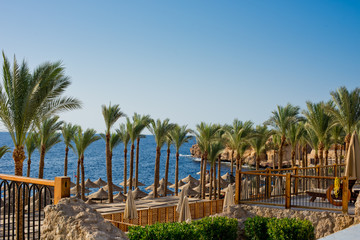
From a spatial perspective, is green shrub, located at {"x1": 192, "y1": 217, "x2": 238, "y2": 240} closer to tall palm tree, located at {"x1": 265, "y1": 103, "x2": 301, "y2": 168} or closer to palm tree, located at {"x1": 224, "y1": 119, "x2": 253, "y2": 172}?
tall palm tree, located at {"x1": 265, "y1": 103, "x2": 301, "y2": 168}

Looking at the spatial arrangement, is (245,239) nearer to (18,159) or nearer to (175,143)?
(18,159)

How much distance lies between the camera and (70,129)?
3534 centimetres

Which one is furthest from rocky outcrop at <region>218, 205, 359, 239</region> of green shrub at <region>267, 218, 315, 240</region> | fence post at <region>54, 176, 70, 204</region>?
fence post at <region>54, 176, 70, 204</region>

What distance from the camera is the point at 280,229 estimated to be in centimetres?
1116

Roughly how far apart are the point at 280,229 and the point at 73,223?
7520mm

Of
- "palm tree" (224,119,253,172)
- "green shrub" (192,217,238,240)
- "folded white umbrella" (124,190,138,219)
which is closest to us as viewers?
"green shrub" (192,217,238,240)

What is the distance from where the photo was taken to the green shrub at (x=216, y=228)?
11.5 m

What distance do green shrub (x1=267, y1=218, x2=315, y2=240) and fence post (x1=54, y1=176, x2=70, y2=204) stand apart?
299 inches

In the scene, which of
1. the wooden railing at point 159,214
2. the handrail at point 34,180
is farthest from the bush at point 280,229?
the handrail at point 34,180

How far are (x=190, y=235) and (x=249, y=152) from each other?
292 feet

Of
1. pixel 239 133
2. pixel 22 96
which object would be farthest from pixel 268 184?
pixel 239 133

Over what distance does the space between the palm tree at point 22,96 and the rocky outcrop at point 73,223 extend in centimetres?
885

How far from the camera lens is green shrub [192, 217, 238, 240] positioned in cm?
1148

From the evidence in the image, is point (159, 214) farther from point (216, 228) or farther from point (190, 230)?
point (190, 230)
